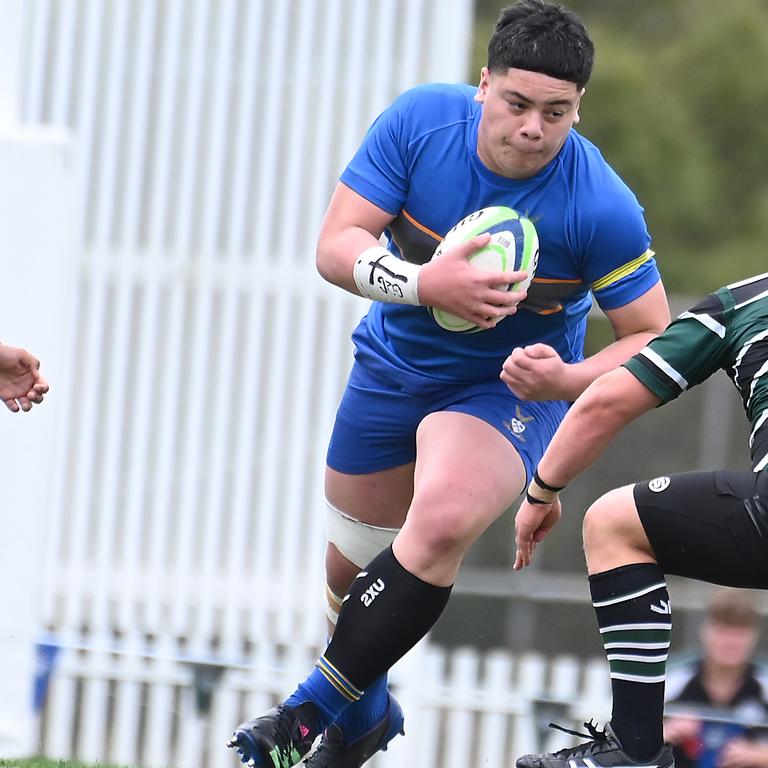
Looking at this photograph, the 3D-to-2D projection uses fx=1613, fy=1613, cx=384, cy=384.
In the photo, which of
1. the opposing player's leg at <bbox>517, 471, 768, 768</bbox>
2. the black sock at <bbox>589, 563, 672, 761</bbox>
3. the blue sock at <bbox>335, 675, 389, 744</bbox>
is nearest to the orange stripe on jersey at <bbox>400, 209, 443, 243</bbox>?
the opposing player's leg at <bbox>517, 471, 768, 768</bbox>

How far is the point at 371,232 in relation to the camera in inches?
202

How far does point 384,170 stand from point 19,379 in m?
1.59

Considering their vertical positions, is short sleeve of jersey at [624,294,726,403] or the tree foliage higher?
the tree foliage

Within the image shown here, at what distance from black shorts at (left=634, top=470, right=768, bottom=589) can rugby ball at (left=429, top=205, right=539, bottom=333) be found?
830mm

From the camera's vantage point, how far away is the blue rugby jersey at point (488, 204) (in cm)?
504

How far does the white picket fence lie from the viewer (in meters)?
9.30

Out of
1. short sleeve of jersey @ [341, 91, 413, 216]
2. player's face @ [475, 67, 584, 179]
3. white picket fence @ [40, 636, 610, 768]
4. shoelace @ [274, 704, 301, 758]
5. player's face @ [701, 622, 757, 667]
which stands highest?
player's face @ [475, 67, 584, 179]

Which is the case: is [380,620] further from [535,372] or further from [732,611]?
[732,611]

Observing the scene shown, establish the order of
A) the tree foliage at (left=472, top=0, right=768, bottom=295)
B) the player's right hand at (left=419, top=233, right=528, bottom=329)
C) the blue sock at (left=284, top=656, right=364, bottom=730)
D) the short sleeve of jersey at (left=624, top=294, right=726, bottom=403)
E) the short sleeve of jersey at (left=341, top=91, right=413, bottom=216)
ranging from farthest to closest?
the tree foliage at (left=472, top=0, right=768, bottom=295) → the short sleeve of jersey at (left=341, top=91, right=413, bottom=216) → the blue sock at (left=284, top=656, right=364, bottom=730) → the player's right hand at (left=419, top=233, right=528, bottom=329) → the short sleeve of jersey at (left=624, top=294, right=726, bottom=403)

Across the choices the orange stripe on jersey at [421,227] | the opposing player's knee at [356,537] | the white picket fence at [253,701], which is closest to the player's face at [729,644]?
→ the white picket fence at [253,701]

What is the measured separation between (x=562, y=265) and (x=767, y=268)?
14745mm

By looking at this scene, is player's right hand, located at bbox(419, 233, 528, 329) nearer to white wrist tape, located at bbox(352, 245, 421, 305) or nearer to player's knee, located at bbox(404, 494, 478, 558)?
white wrist tape, located at bbox(352, 245, 421, 305)

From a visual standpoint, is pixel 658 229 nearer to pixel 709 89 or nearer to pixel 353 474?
pixel 709 89

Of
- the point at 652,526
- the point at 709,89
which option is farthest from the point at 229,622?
the point at 709,89
